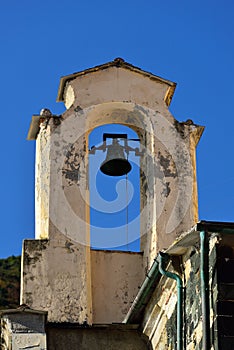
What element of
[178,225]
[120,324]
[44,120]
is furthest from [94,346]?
[44,120]

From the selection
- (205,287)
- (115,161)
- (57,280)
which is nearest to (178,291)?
(205,287)

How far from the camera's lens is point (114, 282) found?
47.6 ft

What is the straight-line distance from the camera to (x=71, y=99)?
1509 centimetres

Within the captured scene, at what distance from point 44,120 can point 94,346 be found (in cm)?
264

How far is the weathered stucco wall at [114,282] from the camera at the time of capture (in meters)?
14.3

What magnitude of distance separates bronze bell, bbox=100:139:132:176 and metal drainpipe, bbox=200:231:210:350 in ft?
11.4

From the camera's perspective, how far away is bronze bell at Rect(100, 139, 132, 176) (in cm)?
1512

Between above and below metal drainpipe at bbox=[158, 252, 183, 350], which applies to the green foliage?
above

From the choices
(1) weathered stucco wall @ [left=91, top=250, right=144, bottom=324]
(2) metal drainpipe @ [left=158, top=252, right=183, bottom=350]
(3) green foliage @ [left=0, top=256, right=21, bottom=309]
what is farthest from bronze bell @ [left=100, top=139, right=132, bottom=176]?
(3) green foliage @ [left=0, top=256, right=21, bottom=309]

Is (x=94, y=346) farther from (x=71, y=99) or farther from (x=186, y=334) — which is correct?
(x=71, y=99)

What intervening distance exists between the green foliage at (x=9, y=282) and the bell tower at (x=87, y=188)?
517cm

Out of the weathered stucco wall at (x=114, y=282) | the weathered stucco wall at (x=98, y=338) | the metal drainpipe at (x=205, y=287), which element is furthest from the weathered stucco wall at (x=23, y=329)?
the metal drainpipe at (x=205, y=287)

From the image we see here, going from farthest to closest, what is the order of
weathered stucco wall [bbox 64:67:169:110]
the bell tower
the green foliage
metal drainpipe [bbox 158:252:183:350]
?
the green foliage
weathered stucco wall [bbox 64:67:169:110]
the bell tower
metal drainpipe [bbox 158:252:183:350]

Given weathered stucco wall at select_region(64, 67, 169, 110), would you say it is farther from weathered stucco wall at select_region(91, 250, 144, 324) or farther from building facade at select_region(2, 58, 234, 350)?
weathered stucco wall at select_region(91, 250, 144, 324)
